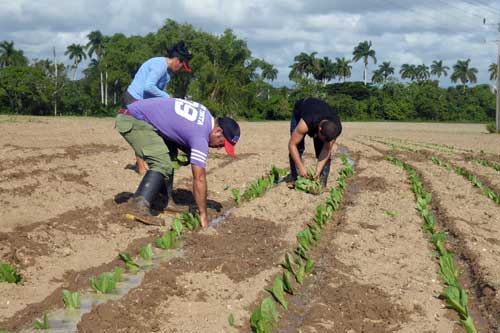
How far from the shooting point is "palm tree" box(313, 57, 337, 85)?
300ft

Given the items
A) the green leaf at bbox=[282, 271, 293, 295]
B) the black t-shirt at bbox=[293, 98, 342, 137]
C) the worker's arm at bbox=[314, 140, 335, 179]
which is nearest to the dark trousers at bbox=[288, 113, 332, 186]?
the worker's arm at bbox=[314, 140, 335, 179]

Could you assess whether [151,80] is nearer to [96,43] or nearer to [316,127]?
[316,127]

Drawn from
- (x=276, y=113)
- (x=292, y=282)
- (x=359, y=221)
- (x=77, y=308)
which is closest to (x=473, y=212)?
(x=359, y=221)

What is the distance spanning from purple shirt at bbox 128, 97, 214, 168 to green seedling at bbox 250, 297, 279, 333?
2.13 m

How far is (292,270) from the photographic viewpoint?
4.48m

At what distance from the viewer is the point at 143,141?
605cm

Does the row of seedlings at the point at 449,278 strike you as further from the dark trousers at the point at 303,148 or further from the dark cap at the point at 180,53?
the dark cap at the point at 180,53

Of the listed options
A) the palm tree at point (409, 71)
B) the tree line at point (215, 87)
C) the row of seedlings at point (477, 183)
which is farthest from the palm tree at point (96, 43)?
the row of seedlings at point (477, 183)

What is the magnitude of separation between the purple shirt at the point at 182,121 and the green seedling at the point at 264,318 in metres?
2.13

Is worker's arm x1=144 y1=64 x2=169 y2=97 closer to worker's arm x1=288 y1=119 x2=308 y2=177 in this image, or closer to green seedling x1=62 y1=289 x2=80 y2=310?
worker's arm x1=288 y1=119 x2=308 y2=177

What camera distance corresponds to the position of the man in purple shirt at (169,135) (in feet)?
17.9

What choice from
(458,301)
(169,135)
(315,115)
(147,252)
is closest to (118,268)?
(147,252)

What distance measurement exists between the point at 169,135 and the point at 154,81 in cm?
170

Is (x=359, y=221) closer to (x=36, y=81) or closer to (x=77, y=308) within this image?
(x=77, y=308)
